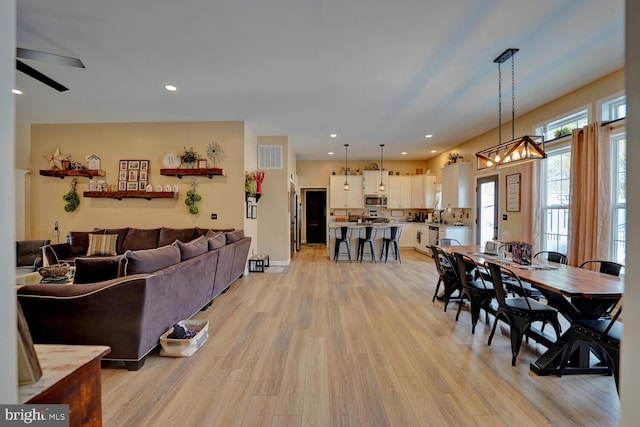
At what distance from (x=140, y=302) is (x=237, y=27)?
261 cm

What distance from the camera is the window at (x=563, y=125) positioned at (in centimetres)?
391

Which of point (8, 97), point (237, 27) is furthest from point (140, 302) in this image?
point (237, 27)

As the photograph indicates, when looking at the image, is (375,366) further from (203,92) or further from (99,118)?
(99,118)

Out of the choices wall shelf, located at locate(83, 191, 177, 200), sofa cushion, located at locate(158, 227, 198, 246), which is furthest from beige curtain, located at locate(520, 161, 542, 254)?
wall shelf, located at locate(83, 191, 177, 200)

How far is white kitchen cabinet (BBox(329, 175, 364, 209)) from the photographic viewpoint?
29.8 feet

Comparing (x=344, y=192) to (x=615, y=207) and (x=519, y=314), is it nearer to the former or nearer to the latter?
(x=615, y=207)

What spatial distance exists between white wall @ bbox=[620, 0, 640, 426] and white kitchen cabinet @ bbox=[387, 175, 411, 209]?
8.30 meters

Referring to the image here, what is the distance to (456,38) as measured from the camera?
107 inches

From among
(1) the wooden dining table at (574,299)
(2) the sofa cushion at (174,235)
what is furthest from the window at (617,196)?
(2) the sofa cushion at (174,235)

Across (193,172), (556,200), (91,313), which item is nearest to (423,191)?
(556,200)

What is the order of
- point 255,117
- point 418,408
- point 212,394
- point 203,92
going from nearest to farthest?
1. point 418,408
2. point 212,394
3. point 203,92
4. point 255,117

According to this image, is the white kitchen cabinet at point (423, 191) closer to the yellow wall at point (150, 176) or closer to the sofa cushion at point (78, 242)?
the yellow wall at point (150, 176)

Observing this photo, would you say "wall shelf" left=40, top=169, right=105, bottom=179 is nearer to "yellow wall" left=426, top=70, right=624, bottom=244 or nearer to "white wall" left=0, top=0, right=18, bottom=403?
"white wall" left=0, top=0, right=18, bottom=403

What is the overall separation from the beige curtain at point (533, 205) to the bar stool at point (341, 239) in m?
3.57
